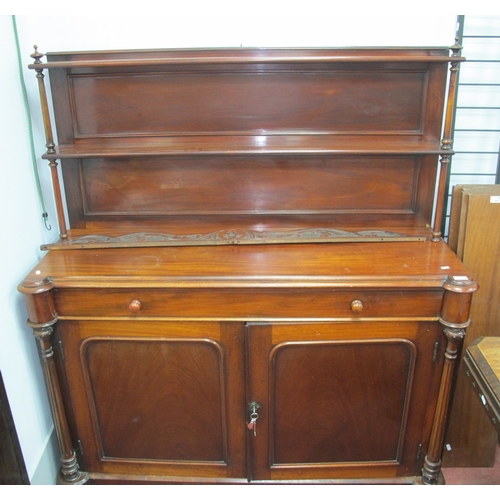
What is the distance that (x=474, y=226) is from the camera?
5.09 feet

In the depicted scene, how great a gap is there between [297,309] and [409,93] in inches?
31.6

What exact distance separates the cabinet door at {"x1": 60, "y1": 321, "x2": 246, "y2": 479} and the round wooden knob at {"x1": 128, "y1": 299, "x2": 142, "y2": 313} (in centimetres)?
6

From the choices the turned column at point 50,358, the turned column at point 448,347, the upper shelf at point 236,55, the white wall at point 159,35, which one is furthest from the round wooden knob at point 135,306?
the turned column at point 448,347

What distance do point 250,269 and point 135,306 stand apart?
0.34 m

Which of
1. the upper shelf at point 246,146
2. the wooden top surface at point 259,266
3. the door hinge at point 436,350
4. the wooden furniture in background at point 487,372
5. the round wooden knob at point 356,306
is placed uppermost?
the upper shelf at point 246,146

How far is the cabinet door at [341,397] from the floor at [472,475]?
232 millimetres

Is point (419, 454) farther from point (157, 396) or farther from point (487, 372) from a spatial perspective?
point (157, 396)

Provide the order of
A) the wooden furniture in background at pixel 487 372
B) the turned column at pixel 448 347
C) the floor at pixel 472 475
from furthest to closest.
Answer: the floor at pixel 472 475 → the turned column at pixel 448 347 → the wooden furniture in background at pixel 487 372

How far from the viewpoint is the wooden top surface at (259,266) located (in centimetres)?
132

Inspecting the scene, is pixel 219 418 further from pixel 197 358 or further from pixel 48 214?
pixel 48 214

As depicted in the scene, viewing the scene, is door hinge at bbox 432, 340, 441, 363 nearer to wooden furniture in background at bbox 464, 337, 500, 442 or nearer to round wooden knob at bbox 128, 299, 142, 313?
wooden furniture in background at bbox 464, 337, 500, 442

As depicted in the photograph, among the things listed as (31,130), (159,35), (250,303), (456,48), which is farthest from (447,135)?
(31,130)

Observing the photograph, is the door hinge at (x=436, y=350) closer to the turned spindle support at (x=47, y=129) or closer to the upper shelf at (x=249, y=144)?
the upper shelf at (x=249, y=144)

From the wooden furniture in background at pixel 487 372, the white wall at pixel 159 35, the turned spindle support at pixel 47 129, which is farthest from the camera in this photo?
the white wall at pixel 159 35
